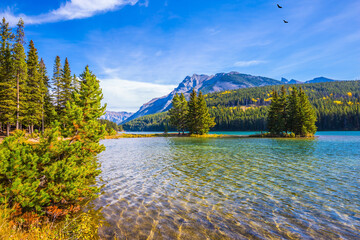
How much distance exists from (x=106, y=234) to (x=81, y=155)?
13.5ft

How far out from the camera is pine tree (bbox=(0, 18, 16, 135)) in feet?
104

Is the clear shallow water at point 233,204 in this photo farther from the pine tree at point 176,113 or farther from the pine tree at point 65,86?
the pine tree at point 176,113

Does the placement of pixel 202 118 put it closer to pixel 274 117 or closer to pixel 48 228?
pixel 274 117

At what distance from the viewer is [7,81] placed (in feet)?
109

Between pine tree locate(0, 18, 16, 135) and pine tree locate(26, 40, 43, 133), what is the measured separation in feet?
13.4

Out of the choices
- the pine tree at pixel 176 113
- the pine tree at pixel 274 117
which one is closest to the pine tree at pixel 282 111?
the pine tree at pixel 274 117

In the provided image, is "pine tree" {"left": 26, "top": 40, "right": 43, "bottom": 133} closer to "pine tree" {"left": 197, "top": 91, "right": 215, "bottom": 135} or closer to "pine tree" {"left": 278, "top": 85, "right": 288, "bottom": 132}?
"pine tree" {"left": 197, "top": 91, "right": 215, "bottom": 135}

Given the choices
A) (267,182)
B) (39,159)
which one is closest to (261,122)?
(267,182)

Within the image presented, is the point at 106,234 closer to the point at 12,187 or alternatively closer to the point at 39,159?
the point at 12,187

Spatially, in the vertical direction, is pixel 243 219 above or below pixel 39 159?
below

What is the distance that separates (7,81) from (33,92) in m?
10.0

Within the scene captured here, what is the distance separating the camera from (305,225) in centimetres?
658

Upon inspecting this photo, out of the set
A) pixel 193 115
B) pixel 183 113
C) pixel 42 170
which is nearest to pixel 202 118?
pixel 193 115

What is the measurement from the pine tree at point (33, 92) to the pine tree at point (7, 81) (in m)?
4.09
